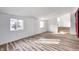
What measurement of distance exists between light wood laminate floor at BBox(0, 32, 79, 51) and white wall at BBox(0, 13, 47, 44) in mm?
97

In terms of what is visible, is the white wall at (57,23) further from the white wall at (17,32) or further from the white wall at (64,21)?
the white wall at (17,32)

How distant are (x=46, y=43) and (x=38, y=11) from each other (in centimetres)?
68

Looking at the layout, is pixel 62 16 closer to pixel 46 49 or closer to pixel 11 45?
pixel 46 49

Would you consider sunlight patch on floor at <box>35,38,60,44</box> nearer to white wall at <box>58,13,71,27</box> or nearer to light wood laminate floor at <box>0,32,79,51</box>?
light wood laminate floor at <box>0,32,79,51</box>

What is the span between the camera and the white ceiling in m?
1.86

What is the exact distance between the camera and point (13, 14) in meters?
1.90

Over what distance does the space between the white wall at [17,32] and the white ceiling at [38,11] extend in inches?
3.6

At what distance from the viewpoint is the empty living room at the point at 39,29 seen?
1.87 metres

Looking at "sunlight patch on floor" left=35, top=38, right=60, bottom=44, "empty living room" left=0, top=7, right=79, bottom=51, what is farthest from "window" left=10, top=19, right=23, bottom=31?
"sunlight patch on floor" left=35, top=38, right=60, bottom=44

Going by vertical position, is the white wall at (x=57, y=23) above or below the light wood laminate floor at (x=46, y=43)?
above

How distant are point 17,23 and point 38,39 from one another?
556 millimetres

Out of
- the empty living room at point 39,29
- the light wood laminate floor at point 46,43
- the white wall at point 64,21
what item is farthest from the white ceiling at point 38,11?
the light wood laminate floor at point 46,43

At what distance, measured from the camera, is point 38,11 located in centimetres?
198

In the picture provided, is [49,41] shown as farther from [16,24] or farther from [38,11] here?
[16,24]
